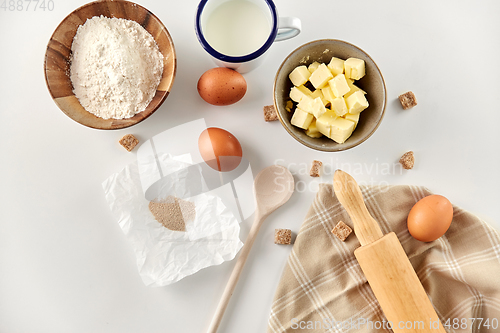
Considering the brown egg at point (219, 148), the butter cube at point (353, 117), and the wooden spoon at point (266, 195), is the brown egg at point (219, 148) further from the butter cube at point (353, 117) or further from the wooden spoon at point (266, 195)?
the butter cube at point (353, 117)

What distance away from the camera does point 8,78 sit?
3.40ft

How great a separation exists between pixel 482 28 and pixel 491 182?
0.53 metres

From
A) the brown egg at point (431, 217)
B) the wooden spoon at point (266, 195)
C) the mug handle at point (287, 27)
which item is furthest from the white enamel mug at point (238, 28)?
the brown egg at point (431, 217)

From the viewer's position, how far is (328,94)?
0.89m

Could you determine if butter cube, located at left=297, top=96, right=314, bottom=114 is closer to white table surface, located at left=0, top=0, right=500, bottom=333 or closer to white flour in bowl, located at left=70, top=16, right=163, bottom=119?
white table surface, located at left=0, top=0, right=500, bottom=333

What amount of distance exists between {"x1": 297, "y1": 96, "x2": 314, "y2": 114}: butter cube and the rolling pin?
23 cm

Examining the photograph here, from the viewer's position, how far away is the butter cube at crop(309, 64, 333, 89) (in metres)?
0.87

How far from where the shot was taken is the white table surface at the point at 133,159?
1027mm

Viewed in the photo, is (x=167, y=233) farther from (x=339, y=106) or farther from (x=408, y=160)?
(x=408, y=160)

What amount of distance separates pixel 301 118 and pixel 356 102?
151 millimetres

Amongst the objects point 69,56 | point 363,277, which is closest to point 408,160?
point 363,277

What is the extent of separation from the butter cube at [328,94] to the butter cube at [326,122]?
0.04m

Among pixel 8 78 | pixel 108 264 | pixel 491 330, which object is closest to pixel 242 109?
pixel 108 264

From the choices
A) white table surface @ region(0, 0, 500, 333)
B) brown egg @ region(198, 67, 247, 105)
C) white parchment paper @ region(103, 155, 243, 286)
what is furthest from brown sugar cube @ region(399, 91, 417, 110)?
white parchment paper @ region(103, 155, 243, 286)
